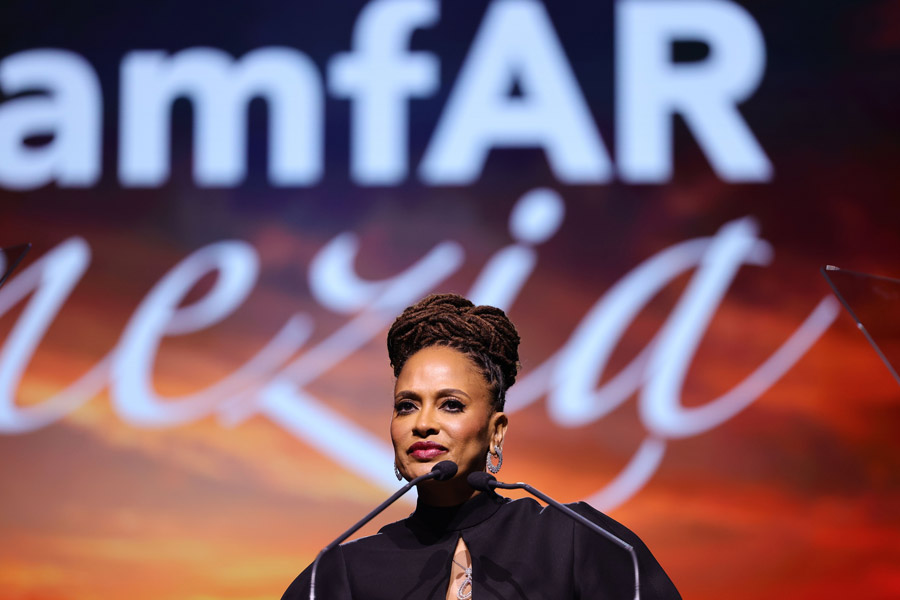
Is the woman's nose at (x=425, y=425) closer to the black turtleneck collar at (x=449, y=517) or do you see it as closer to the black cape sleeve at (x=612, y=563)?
the black turtleneck collar at (x=449, y=517)

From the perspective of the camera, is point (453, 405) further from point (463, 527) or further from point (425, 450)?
point (463, 527)

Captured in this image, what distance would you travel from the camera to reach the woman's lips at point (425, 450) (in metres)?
1.83

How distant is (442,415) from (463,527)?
196 millimetres

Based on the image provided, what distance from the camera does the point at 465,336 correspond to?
1961mm

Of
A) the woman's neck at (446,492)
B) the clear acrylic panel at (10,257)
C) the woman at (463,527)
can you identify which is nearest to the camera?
the clear acrylic panel at (10,257)

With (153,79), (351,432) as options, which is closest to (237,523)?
(351,432)

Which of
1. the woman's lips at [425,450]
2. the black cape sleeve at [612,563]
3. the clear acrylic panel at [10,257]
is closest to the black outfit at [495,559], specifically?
the black cape sleeve at [612,563]

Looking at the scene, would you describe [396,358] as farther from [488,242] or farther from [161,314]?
[161,314]

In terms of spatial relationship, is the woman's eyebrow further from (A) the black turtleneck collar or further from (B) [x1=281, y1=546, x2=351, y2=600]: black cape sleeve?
(B) [x1=281, y1=546, x2=351, y2=600]: black cape sleeve

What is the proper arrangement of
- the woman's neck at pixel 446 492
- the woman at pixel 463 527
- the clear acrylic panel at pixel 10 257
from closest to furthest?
the clear acrylic panel at pixel 10 257
the woman at pixel 463 527
the woman's neck at pixel 446 492

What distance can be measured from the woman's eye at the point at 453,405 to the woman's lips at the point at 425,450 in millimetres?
77

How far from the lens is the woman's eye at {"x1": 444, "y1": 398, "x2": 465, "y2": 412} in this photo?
1.89 m

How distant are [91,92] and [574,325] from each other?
1.81 meters

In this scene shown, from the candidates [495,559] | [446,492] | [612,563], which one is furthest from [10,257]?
[612,563]
